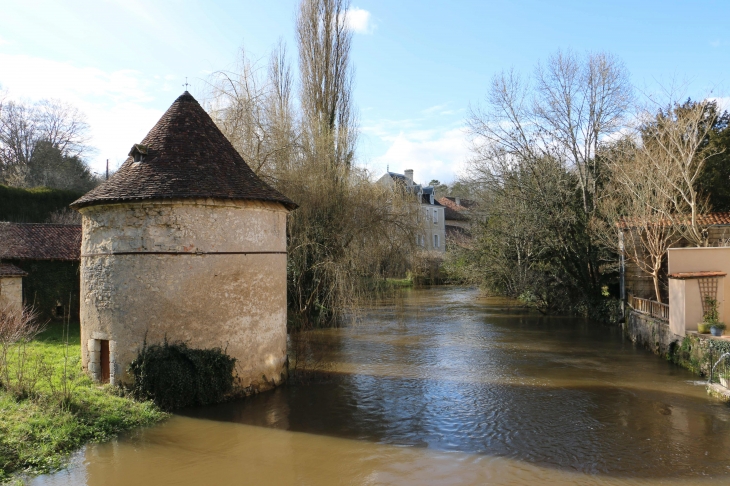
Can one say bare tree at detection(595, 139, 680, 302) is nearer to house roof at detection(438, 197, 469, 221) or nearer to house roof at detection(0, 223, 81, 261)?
house roof at detection(0, 223, 81, 261)

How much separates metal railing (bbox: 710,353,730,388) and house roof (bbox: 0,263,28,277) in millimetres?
21175

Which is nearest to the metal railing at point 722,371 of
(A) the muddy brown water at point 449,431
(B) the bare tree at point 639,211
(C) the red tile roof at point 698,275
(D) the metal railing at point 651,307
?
(A) the muddy brown water at point 449,431

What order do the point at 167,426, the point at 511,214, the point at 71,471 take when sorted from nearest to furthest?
1. the point at 71,471
2. the point at 167,426
3. the point at 511,214

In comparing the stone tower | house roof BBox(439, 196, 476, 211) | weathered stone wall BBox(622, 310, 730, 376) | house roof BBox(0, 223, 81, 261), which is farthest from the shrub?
house roof BBox(439, 196, 476, 211)

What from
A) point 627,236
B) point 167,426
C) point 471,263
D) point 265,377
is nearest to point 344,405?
point 265,377

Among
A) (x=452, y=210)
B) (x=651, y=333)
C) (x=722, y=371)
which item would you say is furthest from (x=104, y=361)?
(x=452, y=210)

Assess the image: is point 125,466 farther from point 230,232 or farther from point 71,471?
point 230,232

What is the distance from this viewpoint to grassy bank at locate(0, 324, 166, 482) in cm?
789

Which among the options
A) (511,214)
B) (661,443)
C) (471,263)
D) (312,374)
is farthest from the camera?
(471,263)

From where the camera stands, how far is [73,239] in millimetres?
21734

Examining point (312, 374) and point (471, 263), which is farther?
point (471, 263)

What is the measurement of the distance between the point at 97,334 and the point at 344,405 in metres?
5.33

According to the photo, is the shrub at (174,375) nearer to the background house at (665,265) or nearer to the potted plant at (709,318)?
the potted plant at (709,318)

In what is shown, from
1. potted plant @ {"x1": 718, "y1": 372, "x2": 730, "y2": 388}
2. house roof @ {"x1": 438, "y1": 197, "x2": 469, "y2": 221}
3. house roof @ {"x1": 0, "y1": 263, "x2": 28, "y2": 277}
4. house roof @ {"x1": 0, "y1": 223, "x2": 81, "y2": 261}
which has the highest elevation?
house roof @ {"x1": 438, "y1": 197, "x2": 469, "y2": 221}
